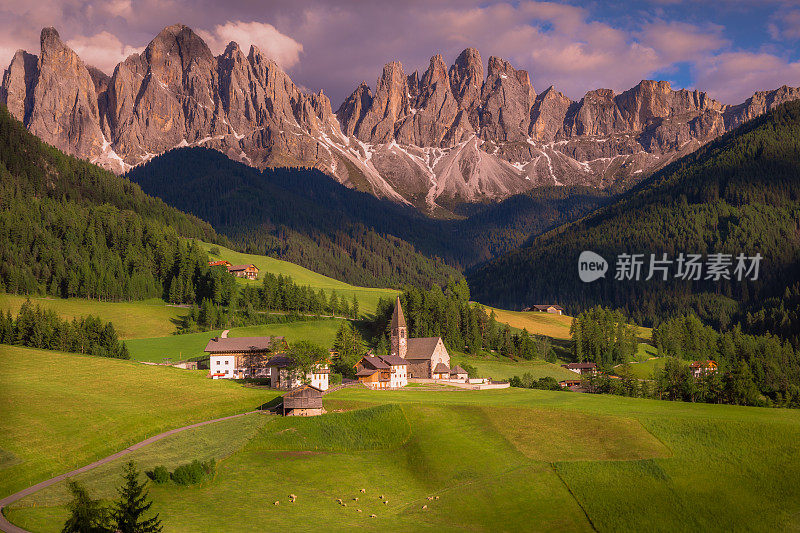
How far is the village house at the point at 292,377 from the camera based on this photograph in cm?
11462

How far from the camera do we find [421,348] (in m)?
144

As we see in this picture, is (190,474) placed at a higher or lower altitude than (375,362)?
lower

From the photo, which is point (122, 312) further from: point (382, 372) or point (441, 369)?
point (441, 369)

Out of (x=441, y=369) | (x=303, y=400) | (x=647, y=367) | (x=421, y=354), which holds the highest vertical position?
(x=421, y=354)

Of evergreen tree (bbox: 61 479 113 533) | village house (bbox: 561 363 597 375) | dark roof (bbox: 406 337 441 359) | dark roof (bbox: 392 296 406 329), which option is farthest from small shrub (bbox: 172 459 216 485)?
village house (bbox: 561 363 597 375)

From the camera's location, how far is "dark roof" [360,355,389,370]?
127062 millimetres

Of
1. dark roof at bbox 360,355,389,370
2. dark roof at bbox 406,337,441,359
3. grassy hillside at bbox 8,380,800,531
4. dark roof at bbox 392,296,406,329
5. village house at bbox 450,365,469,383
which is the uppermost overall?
dark roof at bbox 392,296,406,329

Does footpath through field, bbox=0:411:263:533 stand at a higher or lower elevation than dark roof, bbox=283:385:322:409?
lower

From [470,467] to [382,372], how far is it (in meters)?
57.2

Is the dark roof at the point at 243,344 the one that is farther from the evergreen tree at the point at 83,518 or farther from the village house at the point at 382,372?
the evergreen tree at the point at 83,518

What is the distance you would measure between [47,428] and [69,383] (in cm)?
2396

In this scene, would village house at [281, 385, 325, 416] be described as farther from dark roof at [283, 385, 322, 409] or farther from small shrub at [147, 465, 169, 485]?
small shrub at [147, 465, 169, 485]

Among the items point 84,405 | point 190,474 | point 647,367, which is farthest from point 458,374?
point 190,474

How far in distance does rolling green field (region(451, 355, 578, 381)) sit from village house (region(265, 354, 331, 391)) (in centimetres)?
3996
